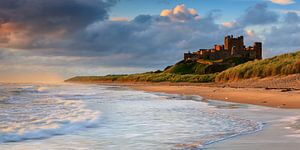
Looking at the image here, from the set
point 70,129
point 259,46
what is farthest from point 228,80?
point 259,46

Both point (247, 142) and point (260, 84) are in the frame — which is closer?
point (247, 142)

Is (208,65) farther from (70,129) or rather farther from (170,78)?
(70,129)

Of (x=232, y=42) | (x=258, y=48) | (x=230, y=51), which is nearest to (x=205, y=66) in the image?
(x=230, y=51)

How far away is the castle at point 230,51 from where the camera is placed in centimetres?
9681

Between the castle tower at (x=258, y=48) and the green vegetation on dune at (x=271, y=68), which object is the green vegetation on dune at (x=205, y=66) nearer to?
the castle tower at (x=258, y=48)

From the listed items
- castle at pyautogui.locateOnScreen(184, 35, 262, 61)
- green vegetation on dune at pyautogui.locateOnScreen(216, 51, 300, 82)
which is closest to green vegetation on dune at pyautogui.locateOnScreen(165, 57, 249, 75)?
castle at pyautogui.locateOnScreen(184, 35, 262, 61)

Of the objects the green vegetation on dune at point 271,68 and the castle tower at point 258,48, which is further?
the castle tower at point 258,48

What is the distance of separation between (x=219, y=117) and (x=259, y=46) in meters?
89.2

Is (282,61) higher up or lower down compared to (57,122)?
higher up

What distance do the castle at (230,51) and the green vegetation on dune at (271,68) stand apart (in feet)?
178

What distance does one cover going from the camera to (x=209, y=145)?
743 cm

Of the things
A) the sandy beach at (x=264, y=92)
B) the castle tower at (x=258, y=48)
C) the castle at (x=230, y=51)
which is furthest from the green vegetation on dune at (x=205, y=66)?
the sandy beach at (x=264, y=92)

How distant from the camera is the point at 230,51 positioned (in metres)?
101

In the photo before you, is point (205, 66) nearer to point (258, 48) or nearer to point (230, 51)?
point (230, 51)
